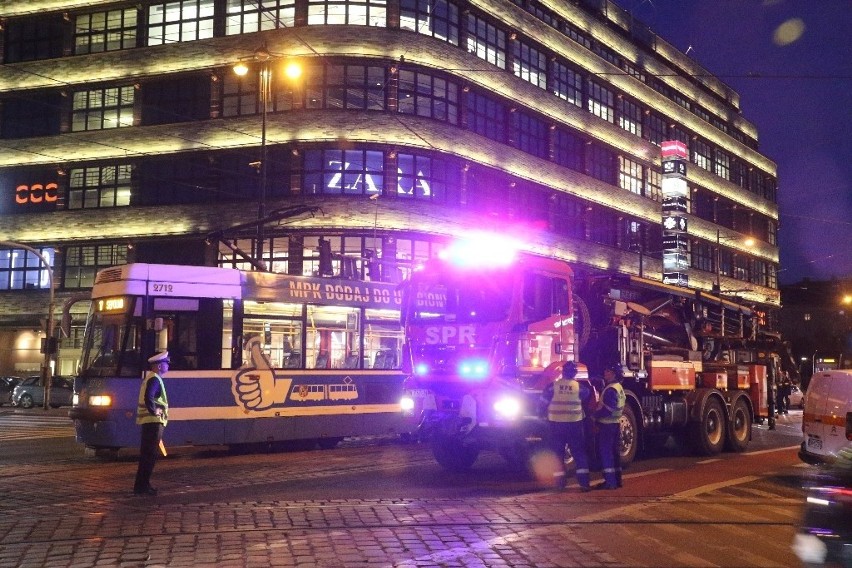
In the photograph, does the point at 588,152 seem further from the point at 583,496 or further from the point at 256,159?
the point at 583,496

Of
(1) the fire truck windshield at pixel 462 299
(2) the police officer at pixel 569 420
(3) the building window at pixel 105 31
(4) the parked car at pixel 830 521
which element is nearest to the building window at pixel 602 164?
(3) the building window at pixel 105 31

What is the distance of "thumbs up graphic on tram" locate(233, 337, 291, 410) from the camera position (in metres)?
16.3

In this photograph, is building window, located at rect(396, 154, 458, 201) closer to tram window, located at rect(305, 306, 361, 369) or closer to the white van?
tram window, located at rect(305, 306, 361, 369)

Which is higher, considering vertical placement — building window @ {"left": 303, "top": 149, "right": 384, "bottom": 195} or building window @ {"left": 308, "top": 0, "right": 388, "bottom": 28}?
building window @ {"left": 308, "top": 0, "right": 388, "bottom": 28}

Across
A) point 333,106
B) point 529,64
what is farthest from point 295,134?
point 529,64

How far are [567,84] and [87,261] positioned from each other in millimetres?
26653

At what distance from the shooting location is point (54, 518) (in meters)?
9.39

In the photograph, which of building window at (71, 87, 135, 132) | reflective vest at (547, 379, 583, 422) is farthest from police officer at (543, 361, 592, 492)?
building window at (71, 87, 135, 132)

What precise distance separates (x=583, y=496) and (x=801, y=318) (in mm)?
105574

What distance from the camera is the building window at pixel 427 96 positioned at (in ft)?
119

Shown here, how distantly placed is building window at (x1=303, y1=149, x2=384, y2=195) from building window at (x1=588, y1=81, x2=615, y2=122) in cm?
1867

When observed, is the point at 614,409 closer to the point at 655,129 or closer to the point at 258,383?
the point at 258,383

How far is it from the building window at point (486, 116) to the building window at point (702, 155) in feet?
81.3

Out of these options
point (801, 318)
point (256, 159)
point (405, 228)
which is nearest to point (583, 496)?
point (405, 228)
